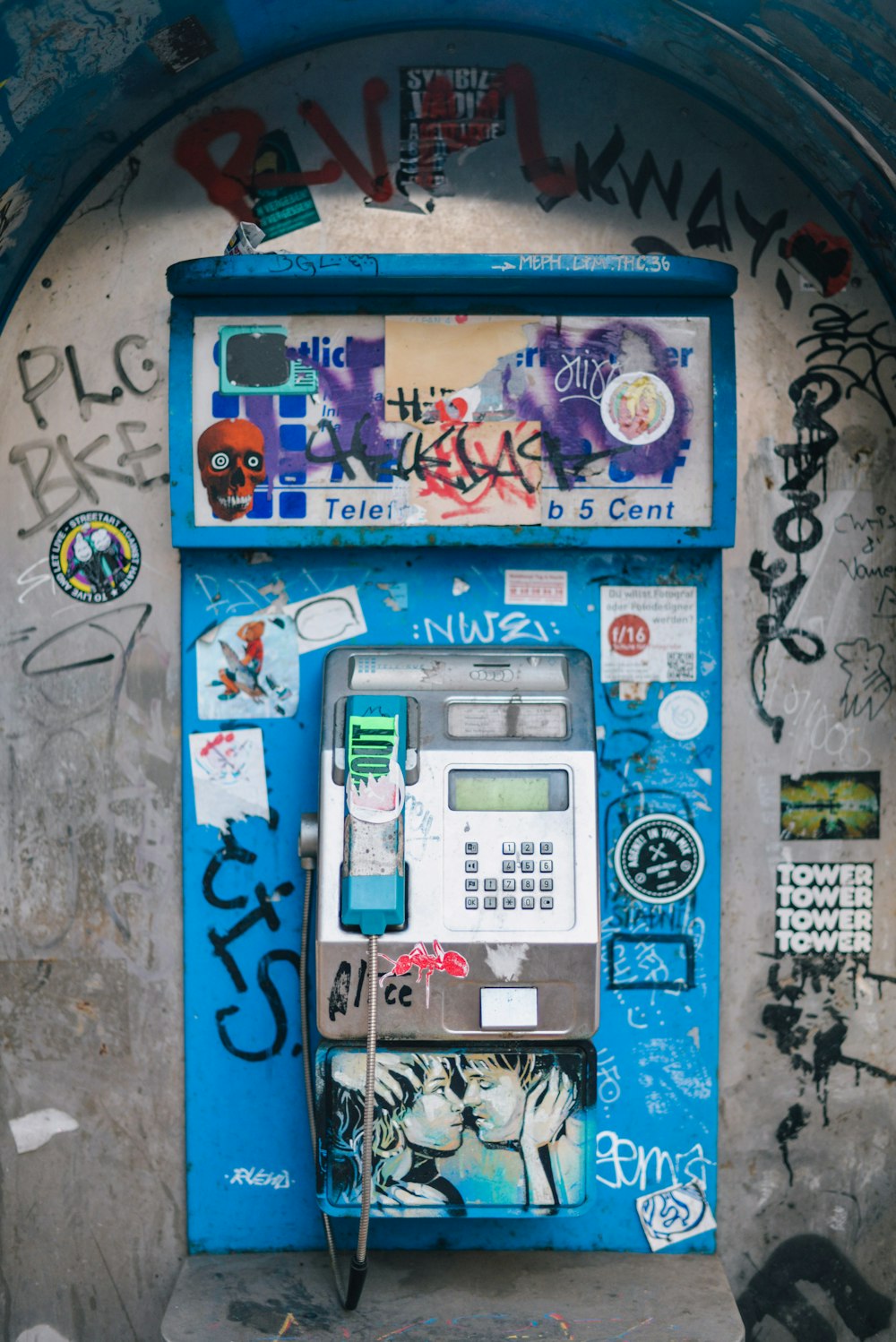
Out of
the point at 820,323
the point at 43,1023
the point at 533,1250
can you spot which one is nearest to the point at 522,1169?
the point at 533,1250

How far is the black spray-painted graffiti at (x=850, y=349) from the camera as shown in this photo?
96.7 inches

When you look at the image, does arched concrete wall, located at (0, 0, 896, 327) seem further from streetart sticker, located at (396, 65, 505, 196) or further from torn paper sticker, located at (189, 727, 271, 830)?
torn paper sticker, located at (189, 727, 271, 830)

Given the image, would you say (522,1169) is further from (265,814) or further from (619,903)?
(265,814)

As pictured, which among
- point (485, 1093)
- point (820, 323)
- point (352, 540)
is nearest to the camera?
point (485, 1093)

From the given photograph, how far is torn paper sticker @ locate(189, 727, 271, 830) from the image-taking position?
246cm

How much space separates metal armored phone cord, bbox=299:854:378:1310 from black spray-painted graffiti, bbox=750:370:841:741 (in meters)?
1.06

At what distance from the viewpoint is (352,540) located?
2293mm

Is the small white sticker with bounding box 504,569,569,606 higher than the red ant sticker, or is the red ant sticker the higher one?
the small white sticker with bounding box 504,569,569,606

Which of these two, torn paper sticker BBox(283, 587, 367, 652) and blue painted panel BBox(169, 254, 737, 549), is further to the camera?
torn paper sticker BBox(283, 587, 367, 652)

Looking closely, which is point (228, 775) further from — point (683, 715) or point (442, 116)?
point (442, 116)

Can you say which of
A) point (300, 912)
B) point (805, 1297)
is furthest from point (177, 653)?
point (805, 1297)

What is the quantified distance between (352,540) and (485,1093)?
108cm

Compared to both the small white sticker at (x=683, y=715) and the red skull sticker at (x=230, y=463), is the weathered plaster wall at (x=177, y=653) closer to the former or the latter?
the small white sticker at (x=683, y=715)

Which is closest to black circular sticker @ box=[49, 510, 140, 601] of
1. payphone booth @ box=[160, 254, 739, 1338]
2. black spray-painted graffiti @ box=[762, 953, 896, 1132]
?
payphone booth @ box=[160, 254, 739, 1338]
